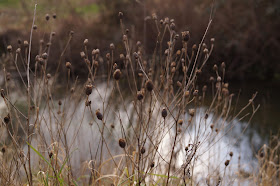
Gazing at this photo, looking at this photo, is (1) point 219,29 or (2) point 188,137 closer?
(2) point 188,137

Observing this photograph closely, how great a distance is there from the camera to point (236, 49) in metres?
6.07

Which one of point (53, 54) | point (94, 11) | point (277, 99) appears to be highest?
point (94, 11)

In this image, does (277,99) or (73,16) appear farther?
(73,16)

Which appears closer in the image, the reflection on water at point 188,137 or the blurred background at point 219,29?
the reflection on water at point 188,137

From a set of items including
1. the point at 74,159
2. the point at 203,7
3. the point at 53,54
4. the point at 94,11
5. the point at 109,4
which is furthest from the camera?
the point at 94,11

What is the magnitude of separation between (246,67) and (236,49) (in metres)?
0.34

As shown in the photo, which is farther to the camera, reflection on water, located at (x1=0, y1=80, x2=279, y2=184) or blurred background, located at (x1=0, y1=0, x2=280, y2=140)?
blurred background, located at (x1=0, y1=0, x2=280, y2=140)

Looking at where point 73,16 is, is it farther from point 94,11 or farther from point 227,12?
point 227,12

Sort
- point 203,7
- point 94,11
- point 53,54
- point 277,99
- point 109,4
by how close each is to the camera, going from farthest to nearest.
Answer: point 94,11
point 109,4
point 203,7
point 53,54
point 277,99

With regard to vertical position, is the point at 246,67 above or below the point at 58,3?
below

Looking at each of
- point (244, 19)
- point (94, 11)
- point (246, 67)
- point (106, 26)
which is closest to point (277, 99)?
point (246, 67)

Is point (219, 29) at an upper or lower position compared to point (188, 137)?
upper

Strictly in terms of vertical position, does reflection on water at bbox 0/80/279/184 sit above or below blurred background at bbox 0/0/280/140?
below

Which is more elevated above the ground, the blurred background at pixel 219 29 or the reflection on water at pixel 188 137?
the blurred background at pixel 219 29
